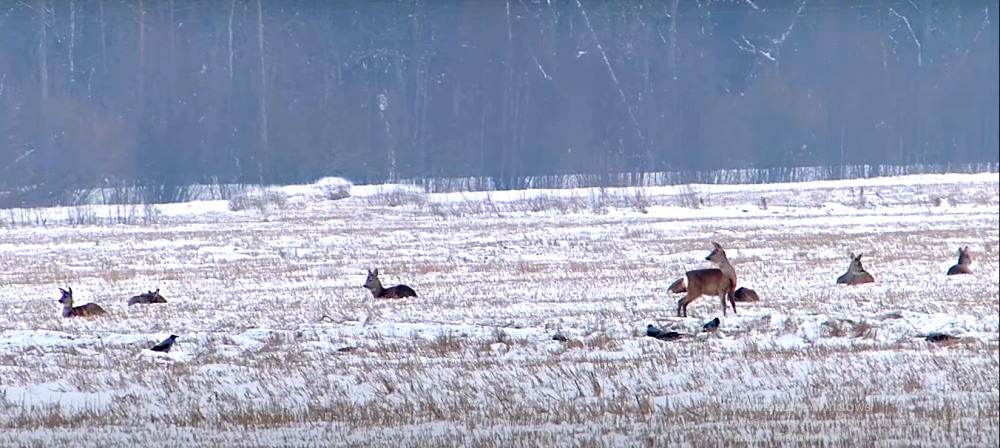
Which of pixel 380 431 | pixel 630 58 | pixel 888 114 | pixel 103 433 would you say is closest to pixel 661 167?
pixel 630 58

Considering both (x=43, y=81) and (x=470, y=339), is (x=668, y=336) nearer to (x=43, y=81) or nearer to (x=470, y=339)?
(x=470, y=339)

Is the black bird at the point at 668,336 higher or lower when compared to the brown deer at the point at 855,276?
lower

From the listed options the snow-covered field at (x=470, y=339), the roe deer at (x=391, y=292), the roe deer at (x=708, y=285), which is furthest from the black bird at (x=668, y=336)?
the roe deer at (x=391, y=292)

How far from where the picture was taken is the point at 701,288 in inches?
421

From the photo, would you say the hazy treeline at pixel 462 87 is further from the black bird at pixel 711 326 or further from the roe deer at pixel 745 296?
the black bird at pixel 711 326

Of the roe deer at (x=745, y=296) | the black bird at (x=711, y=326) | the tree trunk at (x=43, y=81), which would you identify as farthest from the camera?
the roe deer at (x=745, y=296)

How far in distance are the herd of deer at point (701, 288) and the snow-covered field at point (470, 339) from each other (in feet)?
0.66

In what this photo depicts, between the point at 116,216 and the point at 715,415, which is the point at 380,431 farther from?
the point at 116,216

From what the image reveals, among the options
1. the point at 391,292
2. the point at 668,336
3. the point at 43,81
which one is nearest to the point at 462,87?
the point at 391,292

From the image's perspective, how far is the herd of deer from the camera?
10.7m

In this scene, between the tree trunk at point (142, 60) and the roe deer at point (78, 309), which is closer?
the tree trunk at point (142, 60)

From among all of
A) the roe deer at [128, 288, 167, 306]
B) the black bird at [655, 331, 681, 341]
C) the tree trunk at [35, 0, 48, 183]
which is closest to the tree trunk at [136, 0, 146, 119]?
the tree trunk at [35, 0, 48, 183]

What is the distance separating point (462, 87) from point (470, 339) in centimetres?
308

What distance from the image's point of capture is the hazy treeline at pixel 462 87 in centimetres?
1048
